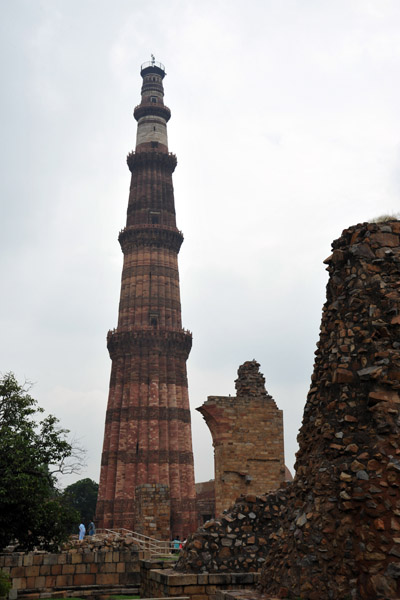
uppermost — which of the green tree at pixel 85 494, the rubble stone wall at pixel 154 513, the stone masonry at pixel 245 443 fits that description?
the green tree at pixel 85 494

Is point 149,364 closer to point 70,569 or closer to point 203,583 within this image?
point 70,569

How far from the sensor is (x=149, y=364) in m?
30.5

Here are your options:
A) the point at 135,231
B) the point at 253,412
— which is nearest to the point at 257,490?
the point at 253,412

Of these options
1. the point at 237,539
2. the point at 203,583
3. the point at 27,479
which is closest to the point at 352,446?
the point at 203,583

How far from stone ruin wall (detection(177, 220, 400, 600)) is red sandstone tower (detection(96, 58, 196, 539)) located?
23.7 meters

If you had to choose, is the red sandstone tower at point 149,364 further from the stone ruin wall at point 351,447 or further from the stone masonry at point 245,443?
the stone ruin wall at point 351,447

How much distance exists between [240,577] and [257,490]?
9612 mm

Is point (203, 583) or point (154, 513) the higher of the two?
point (154, 513)

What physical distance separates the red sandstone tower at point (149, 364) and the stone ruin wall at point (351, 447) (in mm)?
23652

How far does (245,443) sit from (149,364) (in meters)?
14.9

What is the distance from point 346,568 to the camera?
13.0ft

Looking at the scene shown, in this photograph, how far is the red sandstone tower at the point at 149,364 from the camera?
28.4 m

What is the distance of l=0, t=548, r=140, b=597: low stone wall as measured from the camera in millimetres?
12750

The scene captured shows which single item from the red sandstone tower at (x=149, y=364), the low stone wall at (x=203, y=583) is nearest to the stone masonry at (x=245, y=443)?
the low stone wall at (x=203, y=583)
